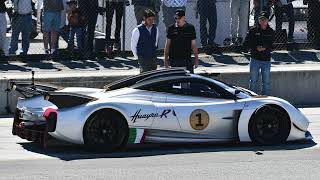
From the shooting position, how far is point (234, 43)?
17875 millimetres

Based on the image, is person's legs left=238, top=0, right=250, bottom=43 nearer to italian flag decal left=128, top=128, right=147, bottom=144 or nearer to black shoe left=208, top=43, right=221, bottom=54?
black shoe left=208, top=43, right=221, bottom=54

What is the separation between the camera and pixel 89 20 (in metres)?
16.9

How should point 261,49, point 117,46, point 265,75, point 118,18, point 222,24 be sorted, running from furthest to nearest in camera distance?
1. point 222,24
2. point 117,46
3. point 118,18
4. point 265,75
5. point 261,49

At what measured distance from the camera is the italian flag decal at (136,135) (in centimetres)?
1173

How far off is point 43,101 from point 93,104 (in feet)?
2.57

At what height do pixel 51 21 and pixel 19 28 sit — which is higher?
pixel 51 21

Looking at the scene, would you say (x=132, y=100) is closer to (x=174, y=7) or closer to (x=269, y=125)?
(x=269, y=125)

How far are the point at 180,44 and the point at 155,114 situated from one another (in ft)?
8.83

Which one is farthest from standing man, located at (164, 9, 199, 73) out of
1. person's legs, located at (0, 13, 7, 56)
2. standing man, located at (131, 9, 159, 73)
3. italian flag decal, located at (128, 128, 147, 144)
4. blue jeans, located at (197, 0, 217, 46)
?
person's legs, located at (0, 13, 7, 56)

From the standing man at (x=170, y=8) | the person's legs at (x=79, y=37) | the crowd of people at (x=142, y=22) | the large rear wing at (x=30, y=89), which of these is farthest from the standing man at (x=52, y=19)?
the large rear wing at (x=30, y=89)

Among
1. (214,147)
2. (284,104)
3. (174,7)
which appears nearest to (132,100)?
(214,147)

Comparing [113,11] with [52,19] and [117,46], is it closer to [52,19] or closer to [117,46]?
[117,46]

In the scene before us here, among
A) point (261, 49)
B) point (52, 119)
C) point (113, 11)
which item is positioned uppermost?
point (113, 11)

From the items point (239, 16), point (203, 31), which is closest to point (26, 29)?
point (203, 31)
